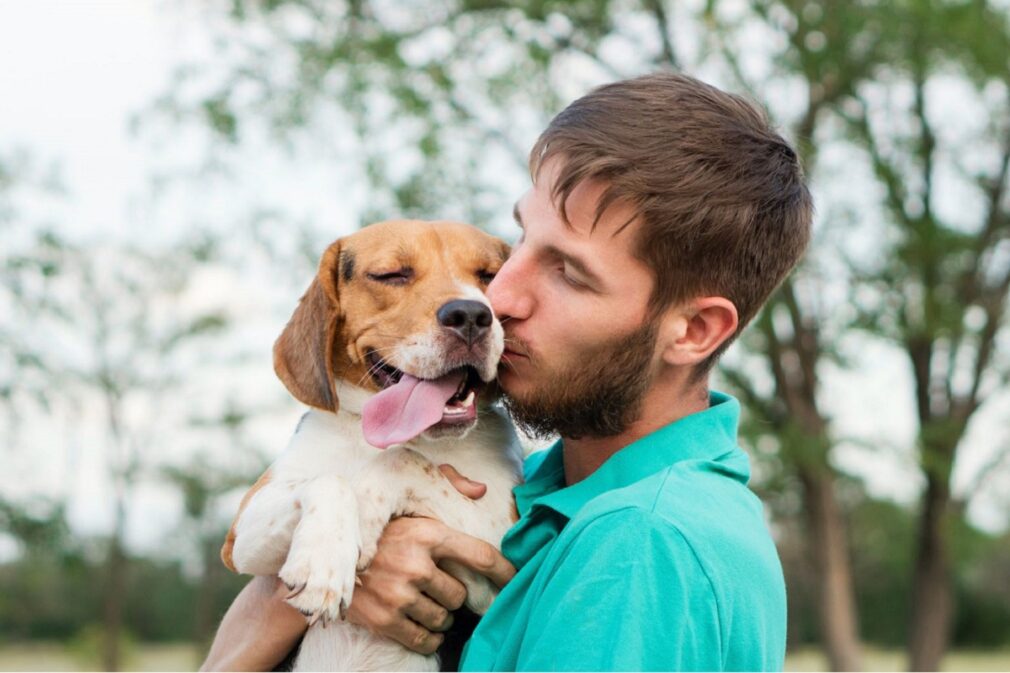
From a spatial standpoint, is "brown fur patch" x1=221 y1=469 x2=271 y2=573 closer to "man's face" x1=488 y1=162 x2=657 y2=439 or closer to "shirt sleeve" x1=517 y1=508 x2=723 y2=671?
"man's face" x1=488 y1=162 x2=657 y2=439

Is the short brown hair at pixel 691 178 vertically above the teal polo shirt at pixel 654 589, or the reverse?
the short brown hair at pixel 691 178

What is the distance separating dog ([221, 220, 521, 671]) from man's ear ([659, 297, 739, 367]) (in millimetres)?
539

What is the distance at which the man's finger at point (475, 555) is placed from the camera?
352cm

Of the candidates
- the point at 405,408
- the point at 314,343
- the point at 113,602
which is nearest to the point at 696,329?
the point at 405,408

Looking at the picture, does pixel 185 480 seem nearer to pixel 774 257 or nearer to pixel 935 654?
pixel 935 654

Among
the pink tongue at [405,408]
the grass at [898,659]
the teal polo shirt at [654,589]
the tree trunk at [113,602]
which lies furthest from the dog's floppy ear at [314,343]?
the grass at [898,659]

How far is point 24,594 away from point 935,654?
843 inches

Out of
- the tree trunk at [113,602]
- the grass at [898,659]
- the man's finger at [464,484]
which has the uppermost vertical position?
the man's finger at [464,484]

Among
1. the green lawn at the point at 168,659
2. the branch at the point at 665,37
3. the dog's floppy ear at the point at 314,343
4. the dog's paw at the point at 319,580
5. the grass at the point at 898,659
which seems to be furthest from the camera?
the grass at the point at 898,659

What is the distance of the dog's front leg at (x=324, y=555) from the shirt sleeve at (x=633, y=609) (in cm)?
72

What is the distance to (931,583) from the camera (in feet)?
64.1

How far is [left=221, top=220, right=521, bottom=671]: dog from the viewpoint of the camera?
346 centimetres

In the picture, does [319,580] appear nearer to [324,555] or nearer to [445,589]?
[324,555]

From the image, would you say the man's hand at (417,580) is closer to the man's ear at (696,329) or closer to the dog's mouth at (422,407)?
the dog's mouth at (422,407)
